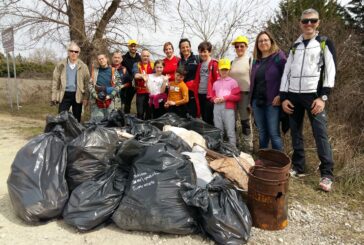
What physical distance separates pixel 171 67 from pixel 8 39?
685 cm

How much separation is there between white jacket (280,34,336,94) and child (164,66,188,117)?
156 centimetres

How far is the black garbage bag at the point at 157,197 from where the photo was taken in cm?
259

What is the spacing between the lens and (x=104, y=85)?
4.93 m

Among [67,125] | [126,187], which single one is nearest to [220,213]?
[126,187]

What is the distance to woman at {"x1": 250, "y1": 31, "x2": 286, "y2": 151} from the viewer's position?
3771 mm

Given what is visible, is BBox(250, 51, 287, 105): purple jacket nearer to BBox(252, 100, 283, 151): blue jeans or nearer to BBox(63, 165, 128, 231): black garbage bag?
BBox(252, 100, 283, 151): blue jeans

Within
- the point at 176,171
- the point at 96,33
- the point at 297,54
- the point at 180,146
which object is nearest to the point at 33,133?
the point at 96,33

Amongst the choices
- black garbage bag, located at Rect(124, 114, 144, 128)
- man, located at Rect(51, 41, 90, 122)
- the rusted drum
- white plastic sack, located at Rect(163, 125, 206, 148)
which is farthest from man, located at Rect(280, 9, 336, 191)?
man, located at Rect(51, 41, 90, 122)

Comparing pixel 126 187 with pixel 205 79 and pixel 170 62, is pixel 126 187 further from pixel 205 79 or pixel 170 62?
pixel 170 62

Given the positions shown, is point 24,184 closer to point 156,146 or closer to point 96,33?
point 156,146

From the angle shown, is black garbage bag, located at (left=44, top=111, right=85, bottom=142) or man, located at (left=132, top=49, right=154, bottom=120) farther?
man, located at (left=132, top=49, right=154, bottom=120)

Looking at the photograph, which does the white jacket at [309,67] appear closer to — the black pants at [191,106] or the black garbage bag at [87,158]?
the black pants at [191,106]

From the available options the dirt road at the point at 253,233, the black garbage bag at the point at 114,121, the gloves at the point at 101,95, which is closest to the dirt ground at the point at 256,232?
the dirt road at the point at 253,233

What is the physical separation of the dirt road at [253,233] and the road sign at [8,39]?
7.25 meters
